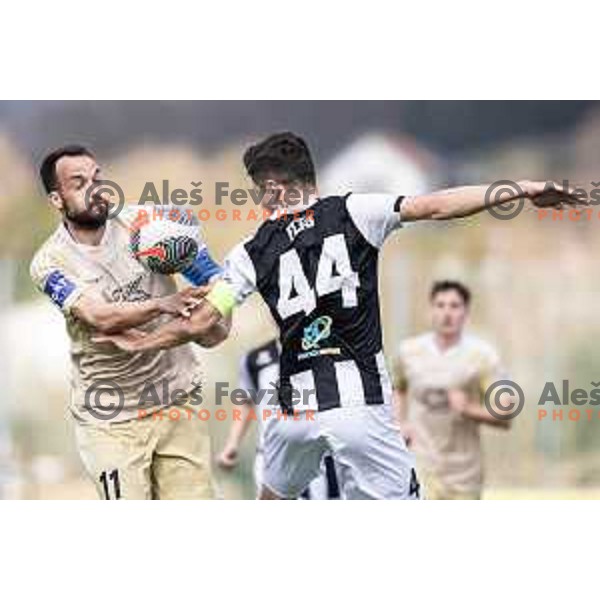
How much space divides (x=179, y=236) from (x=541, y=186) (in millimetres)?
1684

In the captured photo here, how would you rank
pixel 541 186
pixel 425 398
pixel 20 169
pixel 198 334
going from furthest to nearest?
pixel 20 169
pixel 425 398
pixel 198 334
pixel 541 186

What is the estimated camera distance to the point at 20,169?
10.3m

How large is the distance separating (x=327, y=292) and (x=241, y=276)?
1.33 ft

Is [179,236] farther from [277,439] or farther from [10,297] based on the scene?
[10,297]

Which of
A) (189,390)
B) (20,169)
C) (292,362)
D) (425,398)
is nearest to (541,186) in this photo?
(292,362)

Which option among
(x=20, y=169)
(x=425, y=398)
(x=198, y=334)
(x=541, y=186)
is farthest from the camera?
(x=20, y=169)

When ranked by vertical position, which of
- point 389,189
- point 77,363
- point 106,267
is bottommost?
point 77,363

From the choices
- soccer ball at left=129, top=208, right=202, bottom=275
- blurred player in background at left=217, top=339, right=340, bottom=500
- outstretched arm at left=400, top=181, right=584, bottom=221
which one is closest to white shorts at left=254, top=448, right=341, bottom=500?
blurred player in background at left=217, top=339, right=340, bottom=500

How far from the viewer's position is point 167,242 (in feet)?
22.5

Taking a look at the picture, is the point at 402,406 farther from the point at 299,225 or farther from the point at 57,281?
the point at 57,281

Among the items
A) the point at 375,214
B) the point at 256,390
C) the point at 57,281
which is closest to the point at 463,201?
the point at 375,214

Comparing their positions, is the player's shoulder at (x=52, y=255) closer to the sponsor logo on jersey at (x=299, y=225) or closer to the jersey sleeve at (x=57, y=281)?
the jersey sleeve at (x=57, y=281)

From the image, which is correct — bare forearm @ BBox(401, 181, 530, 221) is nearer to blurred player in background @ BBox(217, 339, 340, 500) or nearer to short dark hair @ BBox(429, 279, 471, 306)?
blurred player in background @ BBox(217, 339, 340, 500)

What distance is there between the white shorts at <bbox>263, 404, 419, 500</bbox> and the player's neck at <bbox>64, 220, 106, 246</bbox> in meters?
1.22
